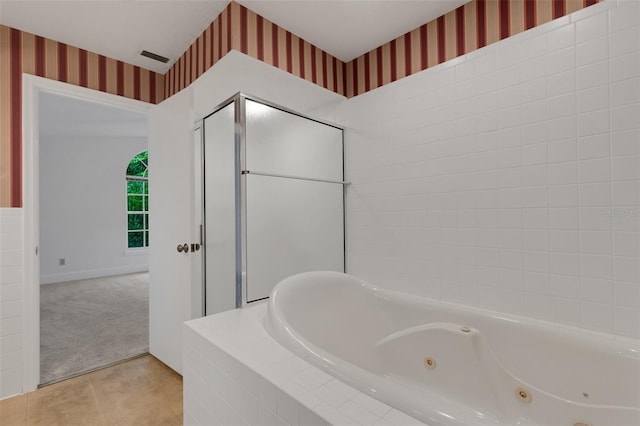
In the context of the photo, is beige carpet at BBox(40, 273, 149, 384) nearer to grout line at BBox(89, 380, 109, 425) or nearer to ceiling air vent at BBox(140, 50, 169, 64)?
grout line at BBox(89, 380, 109, 425)

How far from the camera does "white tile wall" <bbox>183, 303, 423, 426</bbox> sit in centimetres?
81

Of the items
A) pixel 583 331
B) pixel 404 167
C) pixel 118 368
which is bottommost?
pixel 118 368

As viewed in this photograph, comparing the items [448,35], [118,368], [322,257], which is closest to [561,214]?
[448,35]

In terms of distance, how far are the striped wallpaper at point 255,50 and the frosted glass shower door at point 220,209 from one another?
366 millimetres

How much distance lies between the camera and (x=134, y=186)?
5805 millimetres

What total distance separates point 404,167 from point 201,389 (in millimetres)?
1624

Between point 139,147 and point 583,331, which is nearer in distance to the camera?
point 583,331

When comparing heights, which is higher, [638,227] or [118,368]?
[638,227]

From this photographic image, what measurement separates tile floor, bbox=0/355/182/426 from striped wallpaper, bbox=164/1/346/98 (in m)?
2.05

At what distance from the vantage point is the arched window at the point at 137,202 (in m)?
5.70

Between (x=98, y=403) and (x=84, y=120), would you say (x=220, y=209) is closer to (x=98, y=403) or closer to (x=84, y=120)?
(x=98, y=403)

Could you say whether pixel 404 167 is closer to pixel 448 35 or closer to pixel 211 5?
pixel 448 35

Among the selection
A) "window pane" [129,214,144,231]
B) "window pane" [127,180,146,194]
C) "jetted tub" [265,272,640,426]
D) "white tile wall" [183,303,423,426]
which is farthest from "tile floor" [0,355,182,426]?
"window pane" [127,180,146,194]

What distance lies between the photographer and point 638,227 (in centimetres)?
121
